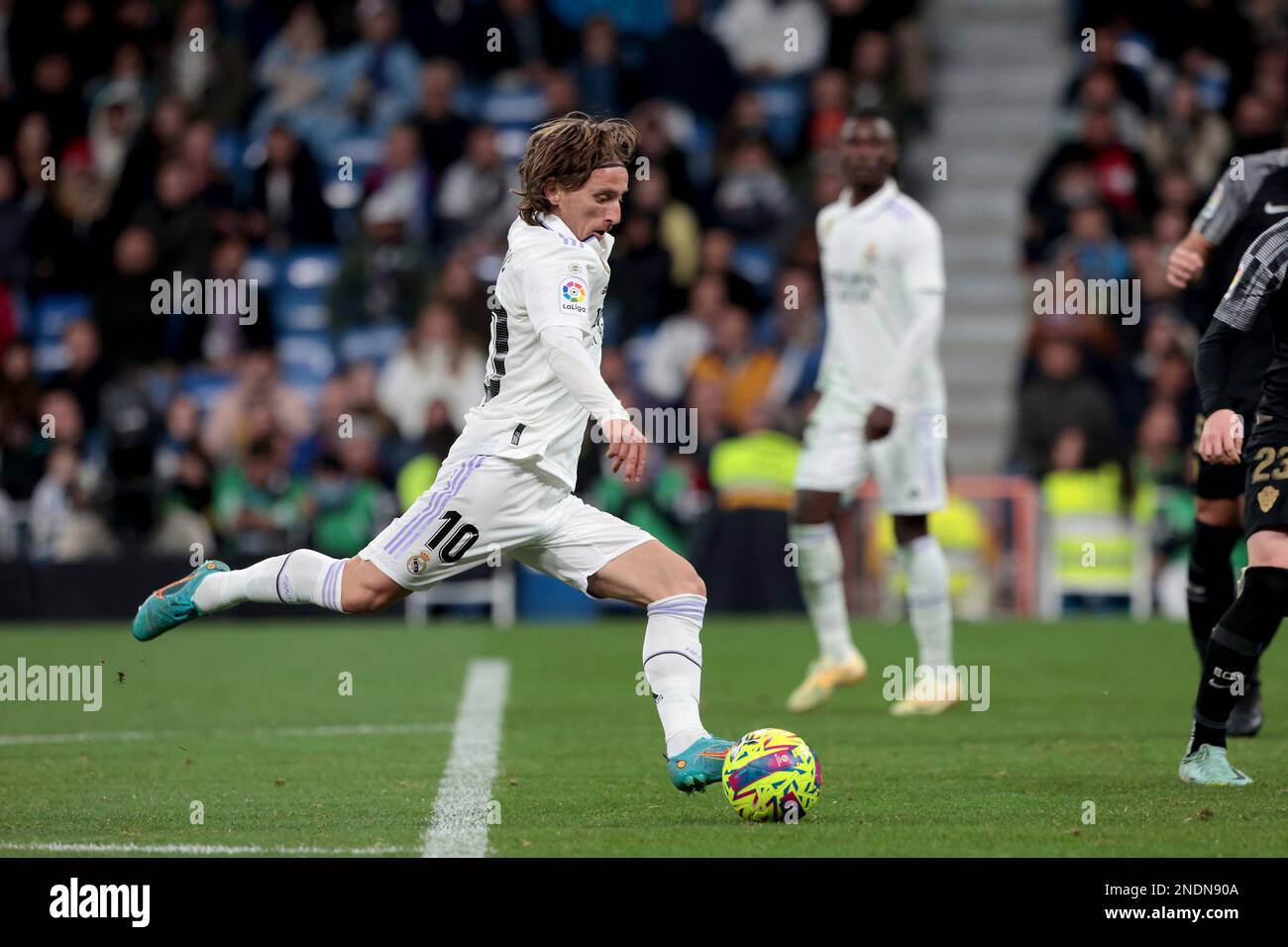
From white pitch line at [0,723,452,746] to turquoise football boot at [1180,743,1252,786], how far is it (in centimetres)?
345

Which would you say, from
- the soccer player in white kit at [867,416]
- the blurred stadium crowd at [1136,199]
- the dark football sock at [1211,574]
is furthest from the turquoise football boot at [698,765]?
the blurred stadium crowd at [1136,199]

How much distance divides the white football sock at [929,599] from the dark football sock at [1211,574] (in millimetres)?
1558

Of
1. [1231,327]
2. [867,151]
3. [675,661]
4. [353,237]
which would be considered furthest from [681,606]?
[353,237]

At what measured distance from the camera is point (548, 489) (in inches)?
265

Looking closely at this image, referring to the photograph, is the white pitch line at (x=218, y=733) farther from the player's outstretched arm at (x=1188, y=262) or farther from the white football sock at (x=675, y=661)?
the player's outstretched arm at (x=1188, y=262)

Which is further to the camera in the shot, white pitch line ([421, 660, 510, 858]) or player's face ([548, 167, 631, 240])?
player's face ([548, 167, 631, 240])

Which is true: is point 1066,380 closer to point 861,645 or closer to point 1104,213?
point 1104,213

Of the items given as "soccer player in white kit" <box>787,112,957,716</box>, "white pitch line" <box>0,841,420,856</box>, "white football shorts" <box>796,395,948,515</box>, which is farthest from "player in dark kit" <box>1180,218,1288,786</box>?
"white football shorts" <box>796,395,948,515</box>

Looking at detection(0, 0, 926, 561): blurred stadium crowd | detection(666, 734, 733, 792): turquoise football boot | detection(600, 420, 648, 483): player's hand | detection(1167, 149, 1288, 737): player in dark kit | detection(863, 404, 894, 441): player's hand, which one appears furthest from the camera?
detection(0, 0, 926, 561): blurred stadium crowd

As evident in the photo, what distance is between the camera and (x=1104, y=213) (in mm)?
18156

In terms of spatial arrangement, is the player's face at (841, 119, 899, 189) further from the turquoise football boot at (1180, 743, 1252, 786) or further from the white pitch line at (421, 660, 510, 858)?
the turquoise football boot at (1180, 743, 1252, 786)

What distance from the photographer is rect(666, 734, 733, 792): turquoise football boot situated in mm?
6438

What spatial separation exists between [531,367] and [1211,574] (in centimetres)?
337

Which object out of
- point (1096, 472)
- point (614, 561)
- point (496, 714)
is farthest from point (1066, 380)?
point (614, 561)
